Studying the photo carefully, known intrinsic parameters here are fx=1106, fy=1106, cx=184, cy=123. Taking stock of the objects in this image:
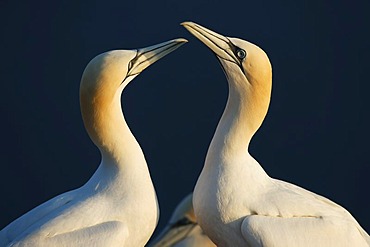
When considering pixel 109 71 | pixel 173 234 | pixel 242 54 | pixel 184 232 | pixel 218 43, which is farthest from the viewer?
pixel 173 234

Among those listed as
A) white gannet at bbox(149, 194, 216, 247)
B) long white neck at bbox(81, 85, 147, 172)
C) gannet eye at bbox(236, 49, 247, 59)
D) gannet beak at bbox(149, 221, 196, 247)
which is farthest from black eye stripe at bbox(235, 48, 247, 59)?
gannet beak at bbox(149, 221, 196, 247)

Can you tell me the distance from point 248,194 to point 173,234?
2193 millimetres

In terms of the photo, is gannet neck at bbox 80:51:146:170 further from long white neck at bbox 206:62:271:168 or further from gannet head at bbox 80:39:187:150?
long white neck at bbox 206:62:271:168

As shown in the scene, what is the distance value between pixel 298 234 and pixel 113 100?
1.09 meters

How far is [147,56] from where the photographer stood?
5.43 metres

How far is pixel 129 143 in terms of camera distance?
5391 millimetres

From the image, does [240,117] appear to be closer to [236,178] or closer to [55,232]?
[236,178]

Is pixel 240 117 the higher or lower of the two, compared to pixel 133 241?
higher

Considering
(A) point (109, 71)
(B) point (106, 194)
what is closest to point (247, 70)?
(A) point (109, 71)

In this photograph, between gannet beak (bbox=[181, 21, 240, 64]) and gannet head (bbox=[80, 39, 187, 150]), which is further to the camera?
gannet beak (bbox=[181, 21, 240, 64])

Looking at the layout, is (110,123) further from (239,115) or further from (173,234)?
(173,234)

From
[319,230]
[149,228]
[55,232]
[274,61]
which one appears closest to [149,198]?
[149,228]

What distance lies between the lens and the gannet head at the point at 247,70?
5316mm

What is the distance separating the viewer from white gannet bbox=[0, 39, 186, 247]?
16.6 ft
